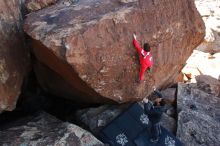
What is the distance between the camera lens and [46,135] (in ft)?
20.3

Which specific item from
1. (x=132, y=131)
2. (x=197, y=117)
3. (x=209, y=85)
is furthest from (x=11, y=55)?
(x=209, y=85)

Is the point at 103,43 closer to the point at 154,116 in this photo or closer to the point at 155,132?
the point at 154,116

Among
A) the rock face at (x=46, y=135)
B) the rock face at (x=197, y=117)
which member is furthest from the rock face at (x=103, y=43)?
the rock face at (x=197, y=117)

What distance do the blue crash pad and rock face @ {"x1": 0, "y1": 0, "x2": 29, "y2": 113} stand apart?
64.1 inches

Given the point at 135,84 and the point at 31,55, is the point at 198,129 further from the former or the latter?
the point at 31,55

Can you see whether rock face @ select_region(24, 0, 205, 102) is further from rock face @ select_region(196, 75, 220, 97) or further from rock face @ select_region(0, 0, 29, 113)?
rock face @ select_region(196, 75, 220, 97)

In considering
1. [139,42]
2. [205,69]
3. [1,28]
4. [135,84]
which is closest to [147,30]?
[139,42]

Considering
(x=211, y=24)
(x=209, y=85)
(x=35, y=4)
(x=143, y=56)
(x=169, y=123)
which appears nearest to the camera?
(x=143, y=56)

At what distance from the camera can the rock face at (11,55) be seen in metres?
5.96

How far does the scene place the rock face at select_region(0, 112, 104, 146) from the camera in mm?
6012

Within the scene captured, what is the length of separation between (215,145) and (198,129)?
1.49 ft

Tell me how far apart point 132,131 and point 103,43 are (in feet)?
5.67

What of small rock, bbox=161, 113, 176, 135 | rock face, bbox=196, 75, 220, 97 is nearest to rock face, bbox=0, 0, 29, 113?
small rock, bbox=161, 113, 176, 135

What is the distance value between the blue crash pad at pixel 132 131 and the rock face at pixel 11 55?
5.34ft
